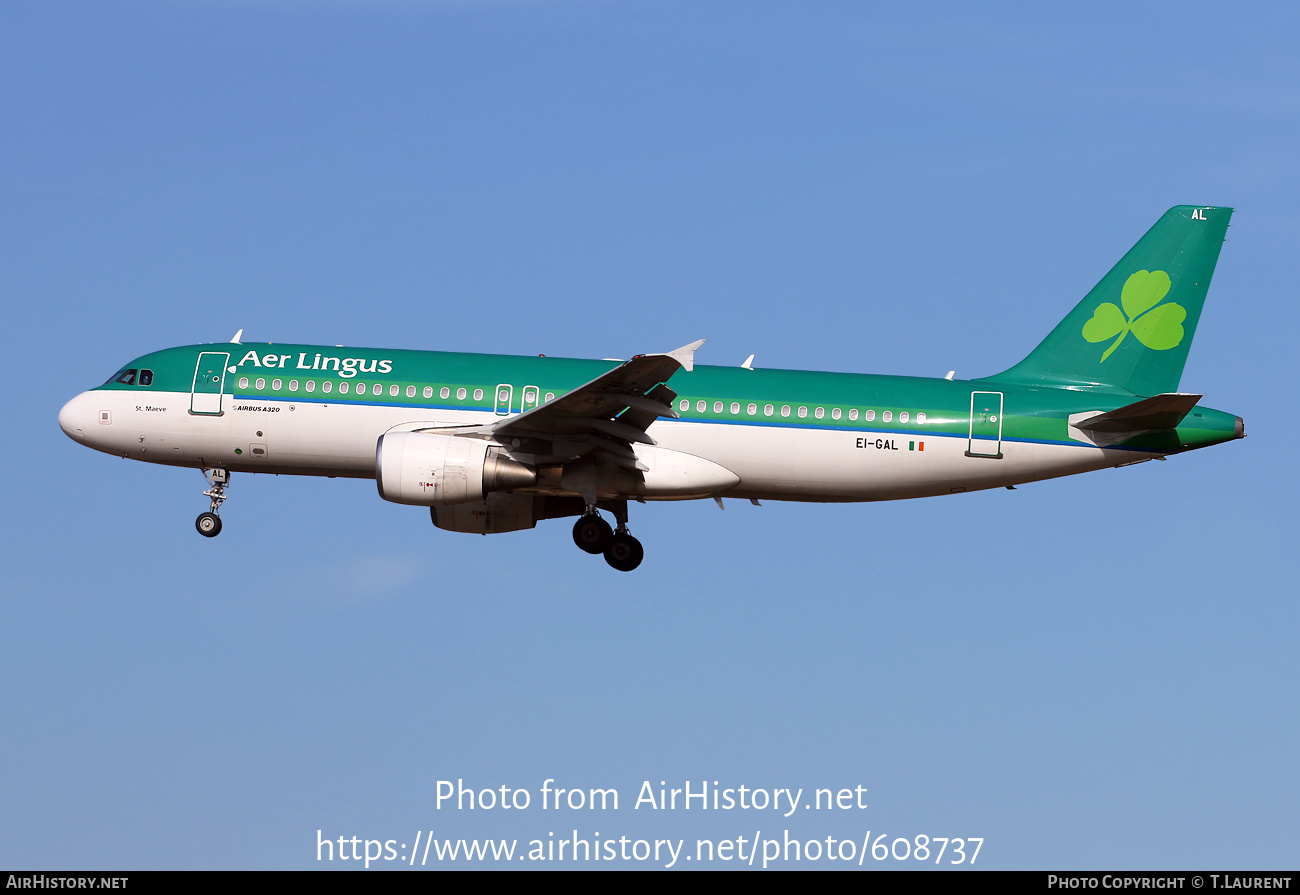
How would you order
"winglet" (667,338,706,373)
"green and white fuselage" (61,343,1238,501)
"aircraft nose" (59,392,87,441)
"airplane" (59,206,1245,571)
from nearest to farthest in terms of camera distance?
"winglet" (667,338,706,373)
"airplane" (59,206,1245,571)
"green and white fuselage" (61,343,1238,501)
"aircraft nose" (59,392,87,441)

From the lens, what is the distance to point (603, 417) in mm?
33562

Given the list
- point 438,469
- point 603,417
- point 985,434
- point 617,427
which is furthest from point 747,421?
point 438,469

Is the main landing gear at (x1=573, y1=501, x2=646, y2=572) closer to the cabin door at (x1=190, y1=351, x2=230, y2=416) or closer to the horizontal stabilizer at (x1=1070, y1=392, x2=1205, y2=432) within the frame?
the cabin door at (x1=190, y1=351, x2=230, y2=416)

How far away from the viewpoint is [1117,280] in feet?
126

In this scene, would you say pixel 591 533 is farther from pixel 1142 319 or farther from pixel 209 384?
pixel 1142 319

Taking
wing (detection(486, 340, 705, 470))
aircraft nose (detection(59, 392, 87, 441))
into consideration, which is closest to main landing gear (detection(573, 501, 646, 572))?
wing (detection(486, 340, 705, 470))

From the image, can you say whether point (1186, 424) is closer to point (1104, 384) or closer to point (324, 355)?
point (1104, 384)

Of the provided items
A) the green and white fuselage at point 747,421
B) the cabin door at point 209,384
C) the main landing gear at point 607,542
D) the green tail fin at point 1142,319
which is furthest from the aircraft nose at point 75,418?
the green tail fin at point 1142,319

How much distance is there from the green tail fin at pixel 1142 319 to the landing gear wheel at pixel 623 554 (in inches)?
369

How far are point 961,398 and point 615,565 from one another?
864 cm

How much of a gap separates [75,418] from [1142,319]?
2505 centimetres

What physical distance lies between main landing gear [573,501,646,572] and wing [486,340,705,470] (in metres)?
1.83

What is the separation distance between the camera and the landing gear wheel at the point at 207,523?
36844mm

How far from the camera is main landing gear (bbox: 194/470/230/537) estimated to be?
3662cm
